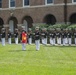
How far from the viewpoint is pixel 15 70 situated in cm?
1638

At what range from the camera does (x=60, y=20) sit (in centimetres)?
4800

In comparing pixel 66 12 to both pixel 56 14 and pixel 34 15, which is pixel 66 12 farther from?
pixel 34 15

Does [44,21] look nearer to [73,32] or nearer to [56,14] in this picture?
[56,14]

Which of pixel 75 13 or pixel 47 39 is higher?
pixel 75 13

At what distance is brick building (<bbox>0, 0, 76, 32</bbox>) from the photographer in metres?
47.8

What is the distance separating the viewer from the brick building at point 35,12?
157 feet

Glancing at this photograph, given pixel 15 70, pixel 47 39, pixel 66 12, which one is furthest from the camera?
pixel 66 12

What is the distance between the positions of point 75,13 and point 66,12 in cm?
125

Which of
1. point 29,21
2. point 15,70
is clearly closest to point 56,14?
point 29,21

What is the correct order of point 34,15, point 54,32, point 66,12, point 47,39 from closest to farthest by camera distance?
point 54,32, point 47,39, point 66,12, point 34,15

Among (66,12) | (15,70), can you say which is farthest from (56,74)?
(66,12)

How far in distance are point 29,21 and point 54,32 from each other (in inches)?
566

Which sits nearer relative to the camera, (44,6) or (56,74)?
(56,74)

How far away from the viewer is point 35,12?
5084 cm
